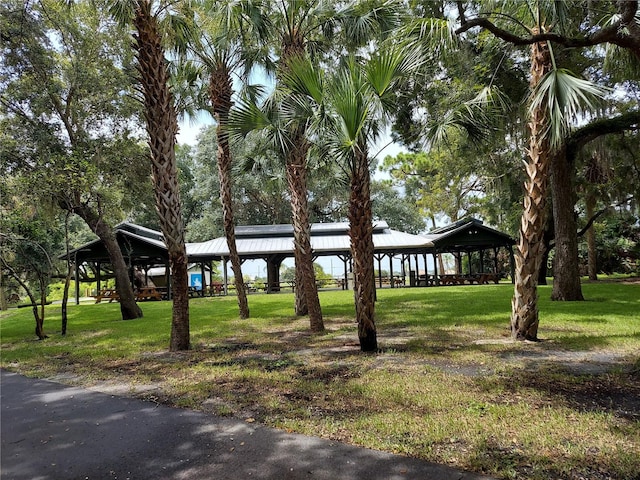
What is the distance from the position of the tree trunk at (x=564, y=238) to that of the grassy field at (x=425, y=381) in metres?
2.54

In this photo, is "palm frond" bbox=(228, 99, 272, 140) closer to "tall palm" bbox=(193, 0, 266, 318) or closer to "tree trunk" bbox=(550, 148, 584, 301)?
"tall palm" bbox=(193, 0, 266, 318)

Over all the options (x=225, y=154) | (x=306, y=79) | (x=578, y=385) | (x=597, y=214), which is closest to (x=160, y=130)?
(x=306, y=79)

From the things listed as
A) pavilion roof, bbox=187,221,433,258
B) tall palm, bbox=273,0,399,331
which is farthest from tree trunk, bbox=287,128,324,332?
pavilion roof, bbox=187,221,433,258

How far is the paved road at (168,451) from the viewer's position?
2.90m

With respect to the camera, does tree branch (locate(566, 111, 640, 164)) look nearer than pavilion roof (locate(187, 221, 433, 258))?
Yes

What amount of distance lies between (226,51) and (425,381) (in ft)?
35.2

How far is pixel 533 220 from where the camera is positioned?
22.5ft

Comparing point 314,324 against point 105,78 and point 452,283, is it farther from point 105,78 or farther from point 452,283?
point 452,283

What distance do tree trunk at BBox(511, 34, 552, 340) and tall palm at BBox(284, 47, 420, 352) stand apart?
2.59 metres

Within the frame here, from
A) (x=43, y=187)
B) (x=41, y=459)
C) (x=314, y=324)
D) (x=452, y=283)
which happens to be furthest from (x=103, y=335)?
(x=452, y=283)

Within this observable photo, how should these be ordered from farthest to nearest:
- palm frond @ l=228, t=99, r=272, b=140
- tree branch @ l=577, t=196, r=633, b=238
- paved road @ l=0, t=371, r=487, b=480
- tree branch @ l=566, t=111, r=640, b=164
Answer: tree branch @ l=577, t=196, r=633, b=238 < tree branch @ l=566, t=111, r=640, b=164 < palm frond @ l=228, t=99, r=272, b=140 < paved road @ l=0, t=371, r=487, b=480

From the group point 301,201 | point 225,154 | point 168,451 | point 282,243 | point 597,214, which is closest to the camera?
point 168,451

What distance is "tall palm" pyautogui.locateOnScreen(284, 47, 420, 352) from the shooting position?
586 centimetres

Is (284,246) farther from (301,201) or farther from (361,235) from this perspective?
(361,235)
